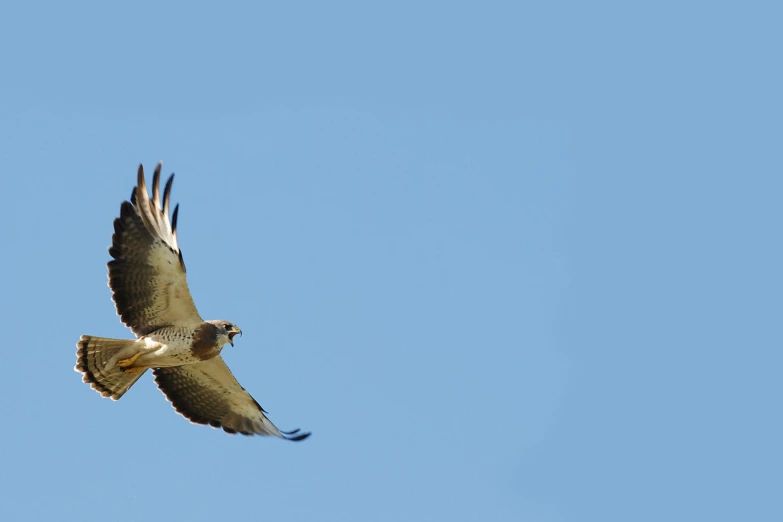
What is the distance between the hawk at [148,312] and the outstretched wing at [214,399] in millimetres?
195

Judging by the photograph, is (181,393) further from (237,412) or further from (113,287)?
(113,287)

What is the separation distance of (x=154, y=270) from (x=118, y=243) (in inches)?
22.3

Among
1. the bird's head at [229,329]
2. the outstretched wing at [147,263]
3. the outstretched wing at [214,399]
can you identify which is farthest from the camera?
the outstretched wing at [214,399]

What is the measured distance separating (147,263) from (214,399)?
2.77 metres

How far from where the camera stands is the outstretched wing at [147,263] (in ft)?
47.3

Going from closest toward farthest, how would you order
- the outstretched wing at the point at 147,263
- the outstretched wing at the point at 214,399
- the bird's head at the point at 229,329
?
the outstretched wing at the point at 147,263 → the bird's head at the point at 229,329 → the outstretched wing at the point at 214,399

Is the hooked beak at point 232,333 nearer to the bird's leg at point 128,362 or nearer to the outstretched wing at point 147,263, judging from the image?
the outstretched wing at point 147,263

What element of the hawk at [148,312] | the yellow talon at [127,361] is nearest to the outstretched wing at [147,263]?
the hawk at [148,312]

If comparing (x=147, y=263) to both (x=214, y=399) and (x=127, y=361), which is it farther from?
(x=214, y=399)

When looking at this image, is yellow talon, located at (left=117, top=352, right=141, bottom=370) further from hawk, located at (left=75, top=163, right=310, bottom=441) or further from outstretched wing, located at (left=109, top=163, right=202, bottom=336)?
outstretched wing, located at (left=109, top=163, right=202, bottom=336)

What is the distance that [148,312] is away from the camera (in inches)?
584

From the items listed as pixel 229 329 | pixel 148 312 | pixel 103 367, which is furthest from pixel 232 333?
pixel 103 367

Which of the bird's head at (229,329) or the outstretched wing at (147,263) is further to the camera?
the bird's head at (229,329)

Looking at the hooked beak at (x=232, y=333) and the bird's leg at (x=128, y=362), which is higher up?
the hooked beak at (x=232, y=333)
